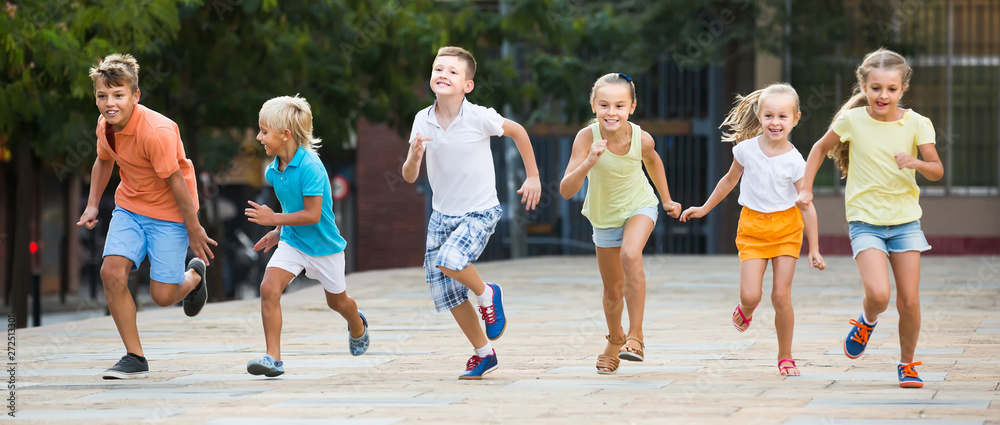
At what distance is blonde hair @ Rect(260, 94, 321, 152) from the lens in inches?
263

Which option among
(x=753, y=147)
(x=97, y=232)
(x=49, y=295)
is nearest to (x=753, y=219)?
(x=753, y=147)

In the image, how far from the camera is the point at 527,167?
21.0ft

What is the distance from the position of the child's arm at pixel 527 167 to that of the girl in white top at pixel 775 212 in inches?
31.4

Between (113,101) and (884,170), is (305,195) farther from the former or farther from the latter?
(884,170)

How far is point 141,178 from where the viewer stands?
6812mm

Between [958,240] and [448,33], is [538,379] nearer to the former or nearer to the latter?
[448,33]

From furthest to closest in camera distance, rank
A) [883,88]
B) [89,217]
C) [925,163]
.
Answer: [89,217]
[883,88]
[925,163]

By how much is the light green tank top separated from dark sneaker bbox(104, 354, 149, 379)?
7.90 feet

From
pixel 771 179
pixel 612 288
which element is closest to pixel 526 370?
A: pixel 612 288

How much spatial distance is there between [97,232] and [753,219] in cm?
2928

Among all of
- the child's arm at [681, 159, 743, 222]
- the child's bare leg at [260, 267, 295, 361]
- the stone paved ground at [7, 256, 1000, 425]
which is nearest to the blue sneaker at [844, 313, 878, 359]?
the stone paved ground at [7, 256, 1000, 425]

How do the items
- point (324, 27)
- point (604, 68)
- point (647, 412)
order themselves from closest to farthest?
point (647, 412) → point (324, 27) → point (604, 68)

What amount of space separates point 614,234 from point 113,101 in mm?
2569

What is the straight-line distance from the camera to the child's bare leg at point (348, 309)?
704cm
